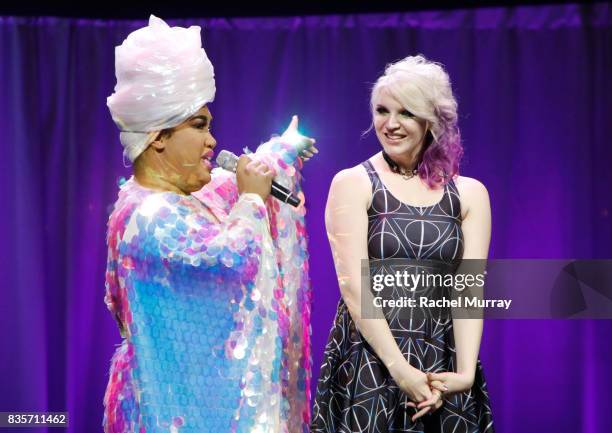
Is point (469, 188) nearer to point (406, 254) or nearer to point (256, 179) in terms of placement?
point (406, 254)

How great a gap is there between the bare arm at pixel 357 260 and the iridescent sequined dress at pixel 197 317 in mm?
193

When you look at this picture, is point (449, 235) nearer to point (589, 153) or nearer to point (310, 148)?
point (310, 148)

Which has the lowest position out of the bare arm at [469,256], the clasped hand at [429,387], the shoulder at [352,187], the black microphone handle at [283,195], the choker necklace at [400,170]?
the clasped hand at [429,387]

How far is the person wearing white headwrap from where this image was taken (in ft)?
6.92

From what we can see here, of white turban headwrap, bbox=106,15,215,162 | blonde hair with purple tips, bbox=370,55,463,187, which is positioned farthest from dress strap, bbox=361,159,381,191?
white turban headwrap, bbox=106,15,215,162

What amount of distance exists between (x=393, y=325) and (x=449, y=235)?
244mm

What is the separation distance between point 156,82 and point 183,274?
16.6 inches

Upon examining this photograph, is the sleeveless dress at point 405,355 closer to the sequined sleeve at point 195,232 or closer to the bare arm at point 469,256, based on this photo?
the bare arm at point 469,256

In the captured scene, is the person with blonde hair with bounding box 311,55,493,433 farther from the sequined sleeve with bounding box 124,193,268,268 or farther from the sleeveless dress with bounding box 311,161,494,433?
the sequined sleeve with bounding box 124,193,268,268

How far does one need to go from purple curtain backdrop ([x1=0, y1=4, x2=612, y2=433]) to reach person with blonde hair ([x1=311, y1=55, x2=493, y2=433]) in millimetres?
1067

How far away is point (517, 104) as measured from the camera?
3.42 metres

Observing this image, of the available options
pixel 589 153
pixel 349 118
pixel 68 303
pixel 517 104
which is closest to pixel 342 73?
pixel 349 118

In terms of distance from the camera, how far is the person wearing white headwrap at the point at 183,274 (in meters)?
2.11

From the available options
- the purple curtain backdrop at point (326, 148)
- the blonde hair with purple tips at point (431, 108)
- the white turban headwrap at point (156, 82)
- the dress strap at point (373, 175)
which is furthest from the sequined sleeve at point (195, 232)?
the purple curtain backdrop at point (326, 148)
